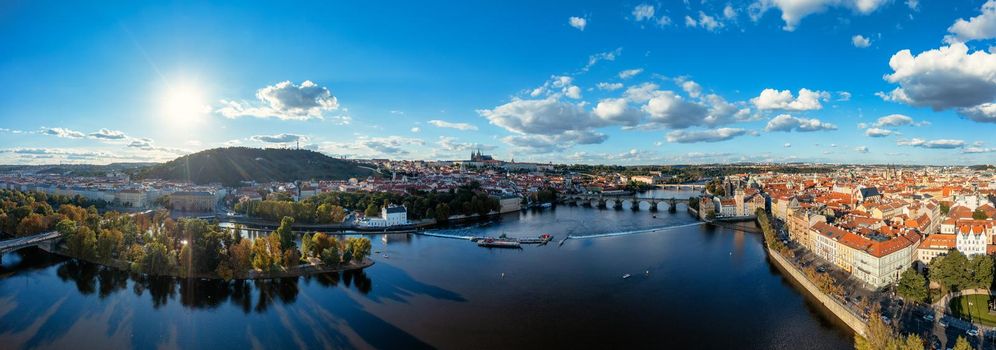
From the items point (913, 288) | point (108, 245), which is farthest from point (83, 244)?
point (913, 288)

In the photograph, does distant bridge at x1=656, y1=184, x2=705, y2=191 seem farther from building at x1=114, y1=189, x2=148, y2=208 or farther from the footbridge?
building at x1=114, y1=189, x2=148, y2=208

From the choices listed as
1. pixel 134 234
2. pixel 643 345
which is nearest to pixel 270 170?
pixel 134 234

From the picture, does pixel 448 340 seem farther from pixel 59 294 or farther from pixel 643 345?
pixel 59 294

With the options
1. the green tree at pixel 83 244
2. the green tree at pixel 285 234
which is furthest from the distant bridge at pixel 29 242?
the green tree at pixel 285 234

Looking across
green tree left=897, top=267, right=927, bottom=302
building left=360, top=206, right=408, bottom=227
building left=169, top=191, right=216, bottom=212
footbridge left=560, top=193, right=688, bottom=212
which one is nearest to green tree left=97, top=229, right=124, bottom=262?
building left=360, top=206, right=408, bottom=227

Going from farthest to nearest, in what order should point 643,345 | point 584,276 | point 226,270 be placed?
point 584,276 < point 226,270 < point 643,345

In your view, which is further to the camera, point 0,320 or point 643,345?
point 0,320

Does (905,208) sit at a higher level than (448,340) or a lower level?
higher

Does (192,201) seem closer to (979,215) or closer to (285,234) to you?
(285,234)

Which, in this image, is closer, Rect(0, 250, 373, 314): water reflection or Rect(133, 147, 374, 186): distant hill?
Rect(0, 250, 373, 314): water reflection
